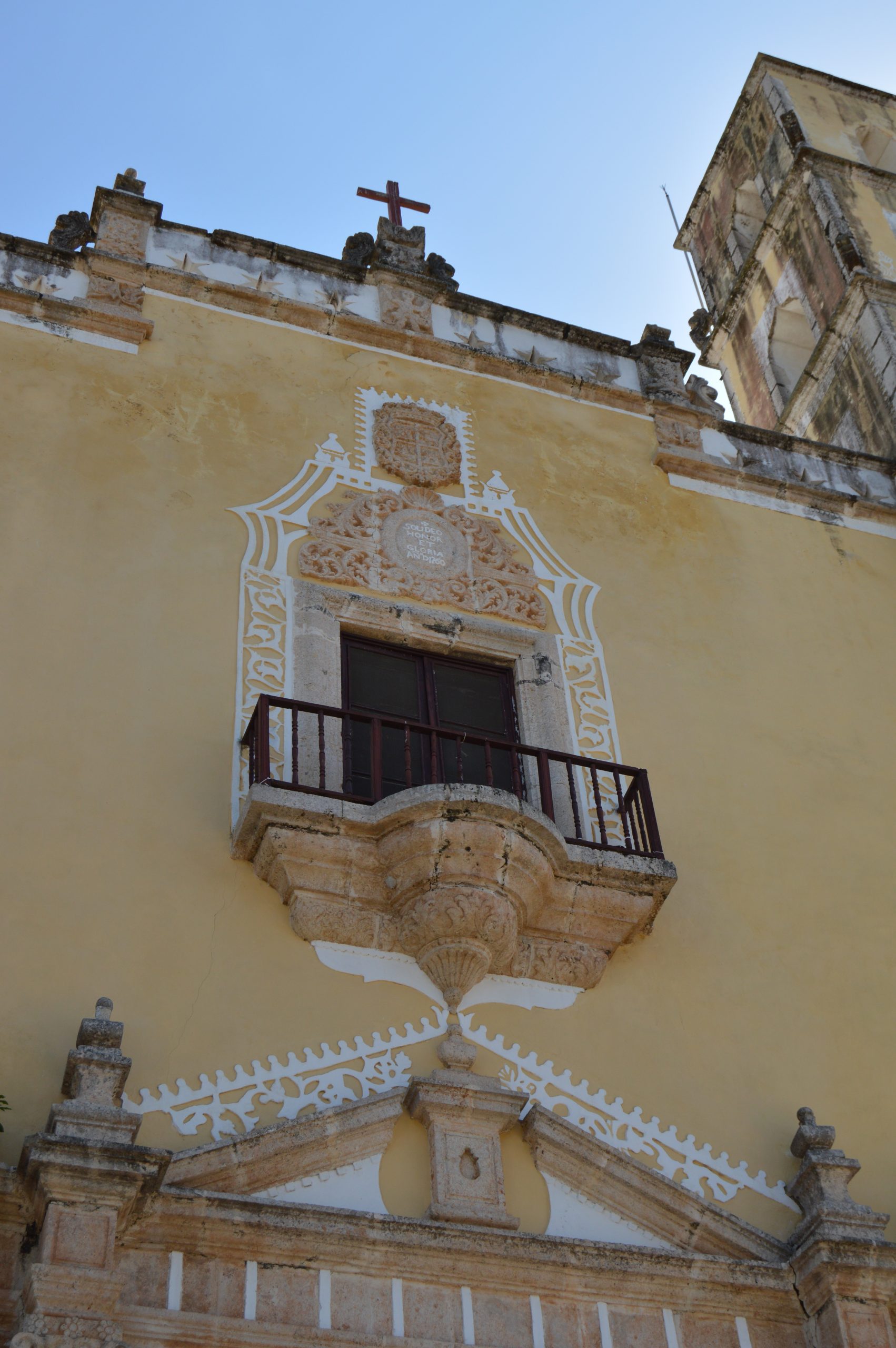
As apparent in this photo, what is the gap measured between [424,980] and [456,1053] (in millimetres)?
403

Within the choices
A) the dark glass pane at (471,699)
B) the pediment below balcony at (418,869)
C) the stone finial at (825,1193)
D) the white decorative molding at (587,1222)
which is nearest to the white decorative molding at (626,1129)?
the stone finial at (825,1193)

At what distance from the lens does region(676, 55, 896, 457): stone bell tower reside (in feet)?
40.8

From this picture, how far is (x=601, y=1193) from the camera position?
6.65m

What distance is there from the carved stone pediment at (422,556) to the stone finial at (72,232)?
2480mm

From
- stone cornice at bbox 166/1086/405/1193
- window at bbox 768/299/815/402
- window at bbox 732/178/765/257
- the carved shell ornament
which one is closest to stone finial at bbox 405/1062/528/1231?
stone cornice at bbox 166/1086/405/1193

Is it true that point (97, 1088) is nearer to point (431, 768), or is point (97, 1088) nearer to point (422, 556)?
point (431, 768)

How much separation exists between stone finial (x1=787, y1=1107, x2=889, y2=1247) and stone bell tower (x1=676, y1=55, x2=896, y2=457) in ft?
20.2

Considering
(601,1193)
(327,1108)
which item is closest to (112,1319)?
(327,1108)

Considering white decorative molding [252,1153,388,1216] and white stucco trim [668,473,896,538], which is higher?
white stucco trim [668,473,896,538]

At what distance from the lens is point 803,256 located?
Result: 13.7 metres

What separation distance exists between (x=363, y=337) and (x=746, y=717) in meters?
3.44

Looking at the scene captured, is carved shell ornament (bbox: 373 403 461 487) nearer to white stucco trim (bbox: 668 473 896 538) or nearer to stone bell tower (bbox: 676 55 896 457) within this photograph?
white stucco trim (bbox: 668 473 896 538)

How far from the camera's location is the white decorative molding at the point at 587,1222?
21.4ft

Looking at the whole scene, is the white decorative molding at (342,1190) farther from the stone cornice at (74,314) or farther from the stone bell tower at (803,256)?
the stone bell tower at (803,256)
